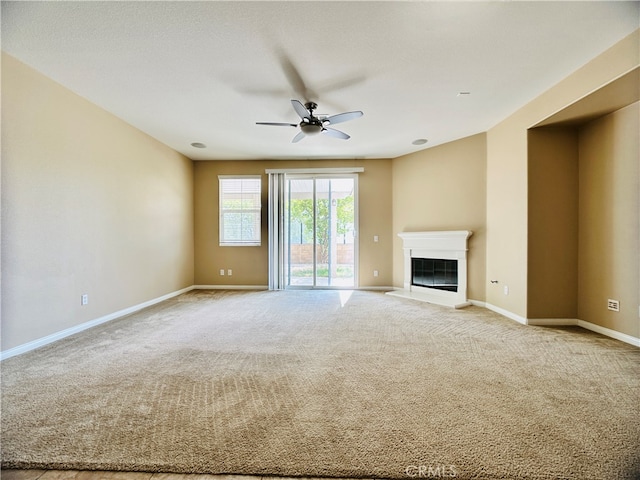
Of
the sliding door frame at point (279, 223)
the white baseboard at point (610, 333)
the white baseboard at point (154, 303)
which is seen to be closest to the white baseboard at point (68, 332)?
the white baseboard at point (154, 303)

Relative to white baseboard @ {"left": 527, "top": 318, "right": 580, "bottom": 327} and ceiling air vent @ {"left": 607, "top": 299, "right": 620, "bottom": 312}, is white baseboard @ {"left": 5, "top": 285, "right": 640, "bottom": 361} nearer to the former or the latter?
white baseboard @ {"left": 527, "top": 318, "right": 580, "bottom": 327}

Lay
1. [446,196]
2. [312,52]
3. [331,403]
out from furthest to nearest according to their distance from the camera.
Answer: [446,196] < [312,52] < [331,403]

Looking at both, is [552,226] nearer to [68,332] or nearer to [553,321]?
[553,321]

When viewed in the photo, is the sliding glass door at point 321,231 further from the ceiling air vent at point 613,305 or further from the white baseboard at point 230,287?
the ceiling air vent at point 613,305

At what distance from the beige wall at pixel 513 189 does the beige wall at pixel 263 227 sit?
196 cm


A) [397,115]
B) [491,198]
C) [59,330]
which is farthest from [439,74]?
[59,330]

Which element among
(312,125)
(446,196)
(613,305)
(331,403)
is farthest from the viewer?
(446,196)

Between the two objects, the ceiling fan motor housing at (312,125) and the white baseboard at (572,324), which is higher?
the ceiling fan motor housing at (312,125)

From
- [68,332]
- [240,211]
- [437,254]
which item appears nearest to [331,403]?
[68,332]

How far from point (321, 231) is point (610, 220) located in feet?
13.9

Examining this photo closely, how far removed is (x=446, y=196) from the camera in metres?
4.78

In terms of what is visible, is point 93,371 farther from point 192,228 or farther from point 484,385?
point 192,228

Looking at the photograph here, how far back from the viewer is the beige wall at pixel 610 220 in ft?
9.18

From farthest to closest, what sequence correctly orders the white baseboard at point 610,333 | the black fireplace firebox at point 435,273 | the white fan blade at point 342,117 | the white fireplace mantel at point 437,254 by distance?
the black fireplace firebox at point 435,273
the white fireplace mantel at point 437,254
the white fan blade at point 342,117
the white baseboard at point 610,333
